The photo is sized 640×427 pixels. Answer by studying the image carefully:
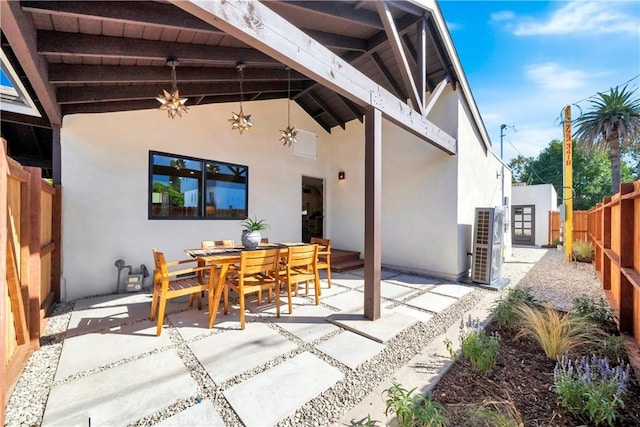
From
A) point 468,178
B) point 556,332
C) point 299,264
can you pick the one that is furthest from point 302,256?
point 468,178

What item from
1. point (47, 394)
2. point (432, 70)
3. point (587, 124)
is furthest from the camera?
point (587, 124)

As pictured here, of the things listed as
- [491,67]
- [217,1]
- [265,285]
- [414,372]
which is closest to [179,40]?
[217,1]

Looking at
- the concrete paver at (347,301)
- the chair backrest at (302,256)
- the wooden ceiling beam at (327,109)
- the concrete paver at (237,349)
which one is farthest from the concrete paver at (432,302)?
the wooden ceiling beam at (327,109)

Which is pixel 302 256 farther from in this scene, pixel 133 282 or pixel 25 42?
pixel 25 42

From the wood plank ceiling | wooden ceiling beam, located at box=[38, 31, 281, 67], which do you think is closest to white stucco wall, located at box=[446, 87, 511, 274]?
the wood plank ceiling

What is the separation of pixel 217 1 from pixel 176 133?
3849 millimetres

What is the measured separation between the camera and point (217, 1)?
158 centimetres

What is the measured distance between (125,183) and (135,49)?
2.25 metres

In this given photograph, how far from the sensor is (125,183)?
14.1 feet

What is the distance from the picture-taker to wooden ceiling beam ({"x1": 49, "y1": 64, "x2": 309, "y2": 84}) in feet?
10.1

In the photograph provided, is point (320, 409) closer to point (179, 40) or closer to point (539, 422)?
point (539, 422)

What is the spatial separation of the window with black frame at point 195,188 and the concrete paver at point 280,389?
12.6ft

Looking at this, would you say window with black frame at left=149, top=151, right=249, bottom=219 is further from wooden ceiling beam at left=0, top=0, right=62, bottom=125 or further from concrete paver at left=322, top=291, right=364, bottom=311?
concrete paver at left=322, top=291, right=364, bottom=311

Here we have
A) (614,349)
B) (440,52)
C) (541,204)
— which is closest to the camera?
(614,349)
